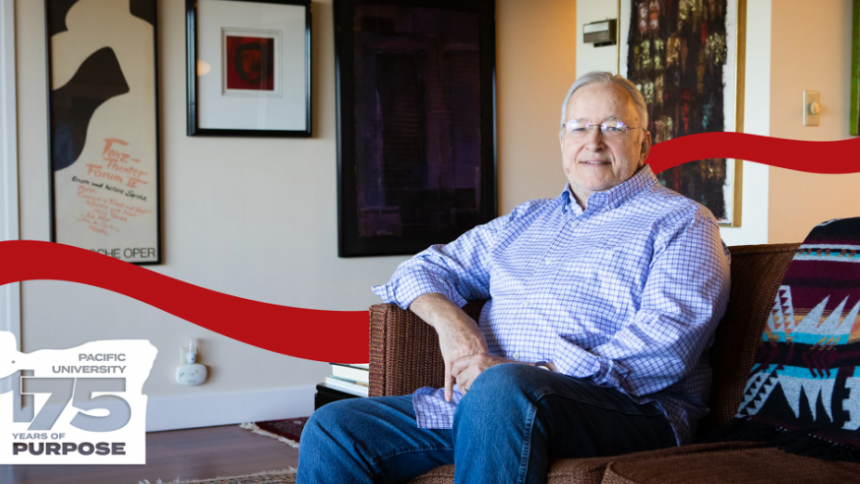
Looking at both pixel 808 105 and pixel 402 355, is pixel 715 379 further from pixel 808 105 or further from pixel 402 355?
pixel 808 105

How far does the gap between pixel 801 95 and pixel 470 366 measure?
196 cm

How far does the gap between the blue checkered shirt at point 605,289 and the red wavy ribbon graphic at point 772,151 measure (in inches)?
47.9

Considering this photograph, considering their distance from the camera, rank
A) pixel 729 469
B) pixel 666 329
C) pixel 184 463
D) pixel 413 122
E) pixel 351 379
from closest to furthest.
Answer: pixel 729 469 < pixel 666 329 < pixel 351 379 < pixel 184 463 < pixel 413 122

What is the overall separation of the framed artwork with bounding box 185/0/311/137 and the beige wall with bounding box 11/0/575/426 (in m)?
0.05

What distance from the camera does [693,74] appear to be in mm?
2988

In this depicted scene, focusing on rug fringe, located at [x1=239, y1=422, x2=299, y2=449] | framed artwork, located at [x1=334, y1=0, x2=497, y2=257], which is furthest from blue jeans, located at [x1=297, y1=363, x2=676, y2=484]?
framed artwork, located at [x1=334, y1=0, x2=497, y2=257]

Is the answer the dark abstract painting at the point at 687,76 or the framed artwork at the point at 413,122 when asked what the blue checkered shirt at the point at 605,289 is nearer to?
the dark abstract painting at the point at 687,76

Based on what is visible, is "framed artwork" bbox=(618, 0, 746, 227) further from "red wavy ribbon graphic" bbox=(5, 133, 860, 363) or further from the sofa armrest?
the sofa armrest

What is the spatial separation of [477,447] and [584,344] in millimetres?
394

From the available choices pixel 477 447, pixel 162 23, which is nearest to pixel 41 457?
pixel 162 23

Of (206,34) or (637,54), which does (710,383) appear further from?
(206,34)

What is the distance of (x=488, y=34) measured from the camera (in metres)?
3.48

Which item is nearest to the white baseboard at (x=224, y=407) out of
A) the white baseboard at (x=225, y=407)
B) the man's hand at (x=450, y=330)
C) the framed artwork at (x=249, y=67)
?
the white baseboard at (x=225, y=407)

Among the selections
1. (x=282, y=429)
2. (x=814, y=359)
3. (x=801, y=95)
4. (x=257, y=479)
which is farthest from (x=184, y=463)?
(x=801, y=95)
